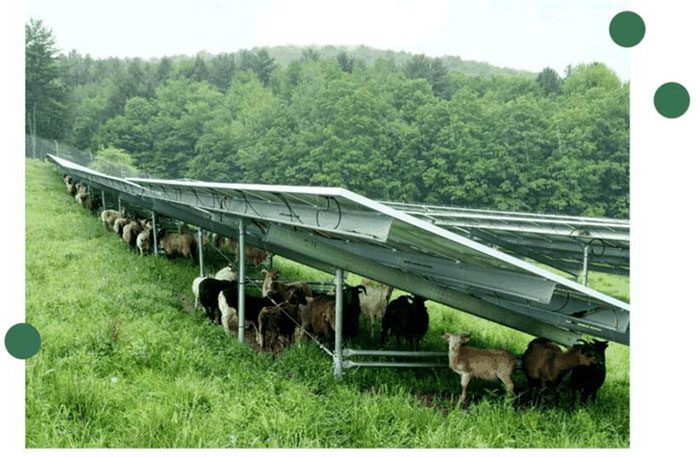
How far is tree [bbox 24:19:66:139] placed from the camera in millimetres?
9005

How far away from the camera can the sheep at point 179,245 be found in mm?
9008

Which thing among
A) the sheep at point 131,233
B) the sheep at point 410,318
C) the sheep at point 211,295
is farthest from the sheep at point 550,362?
the sheep at point 131,233

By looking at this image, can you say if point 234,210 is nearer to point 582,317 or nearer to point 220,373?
point 220,373

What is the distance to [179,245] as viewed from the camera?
29.7 ft

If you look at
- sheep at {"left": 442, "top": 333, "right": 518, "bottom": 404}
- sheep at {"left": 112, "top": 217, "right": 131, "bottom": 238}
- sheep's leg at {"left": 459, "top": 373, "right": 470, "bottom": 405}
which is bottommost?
sheep's leg at {"left": 459, "top": 373, "right": 470, "bottom": 405}

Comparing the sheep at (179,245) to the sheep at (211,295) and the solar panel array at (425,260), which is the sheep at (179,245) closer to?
the sheep at (211,295)

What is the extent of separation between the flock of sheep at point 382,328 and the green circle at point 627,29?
1.87 metres

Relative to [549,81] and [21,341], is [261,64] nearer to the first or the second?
[549,81]

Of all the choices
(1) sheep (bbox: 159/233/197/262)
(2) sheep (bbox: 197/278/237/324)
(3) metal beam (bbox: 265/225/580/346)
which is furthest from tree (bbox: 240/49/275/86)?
(3) metal beam (bbox: 265/225/580/346)

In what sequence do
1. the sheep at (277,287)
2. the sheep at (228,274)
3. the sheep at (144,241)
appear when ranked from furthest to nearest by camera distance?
1. the sheep at (144,241)
2. the sheep at (228,274)
3. the sheep at (277,287)
